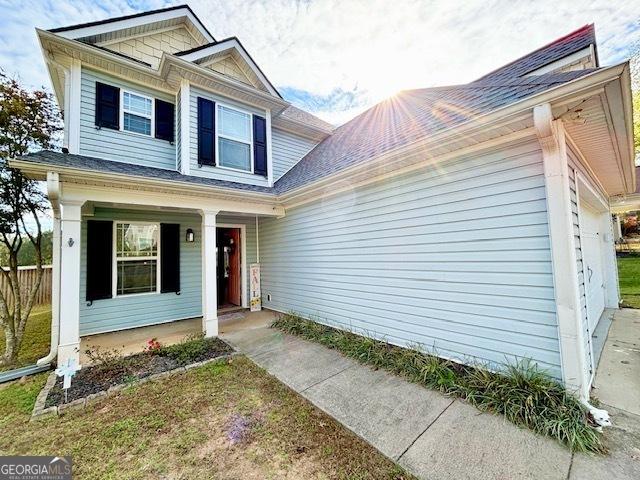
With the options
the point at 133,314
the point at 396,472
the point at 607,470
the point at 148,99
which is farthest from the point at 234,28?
the point at 607,470

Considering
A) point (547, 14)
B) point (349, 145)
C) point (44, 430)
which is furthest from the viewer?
point (349, 145)

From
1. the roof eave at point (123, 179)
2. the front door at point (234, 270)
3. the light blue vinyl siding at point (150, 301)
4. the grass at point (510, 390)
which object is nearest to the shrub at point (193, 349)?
the light blue vinyl siding at point (150, 301)

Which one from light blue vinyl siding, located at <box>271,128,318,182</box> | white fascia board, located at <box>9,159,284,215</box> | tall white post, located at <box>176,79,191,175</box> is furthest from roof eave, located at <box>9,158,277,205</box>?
light blue vinyl siding, located at <box>271,128,318,182</box>

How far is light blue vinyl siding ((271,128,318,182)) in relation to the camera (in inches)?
321

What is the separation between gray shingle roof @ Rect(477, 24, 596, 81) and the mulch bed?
664cm

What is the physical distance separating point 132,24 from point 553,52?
816 centimetres

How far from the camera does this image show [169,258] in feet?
21.4

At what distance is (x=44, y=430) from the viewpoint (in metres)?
2.71

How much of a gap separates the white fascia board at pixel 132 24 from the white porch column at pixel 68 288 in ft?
12.4

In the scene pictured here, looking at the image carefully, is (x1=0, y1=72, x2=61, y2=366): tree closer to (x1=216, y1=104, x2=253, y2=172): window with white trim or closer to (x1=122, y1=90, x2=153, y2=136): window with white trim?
(x1=122, y1=90, x2=153, y2=136): window with white trim

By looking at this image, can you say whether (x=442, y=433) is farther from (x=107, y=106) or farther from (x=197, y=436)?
(x=107, y=106)

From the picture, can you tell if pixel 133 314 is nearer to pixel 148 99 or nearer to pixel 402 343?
pixel 148 99

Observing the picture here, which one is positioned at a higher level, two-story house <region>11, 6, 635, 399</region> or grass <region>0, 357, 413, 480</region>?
two-story house <region>11, 6, 635, 399</region>

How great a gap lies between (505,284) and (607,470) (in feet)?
5.32
